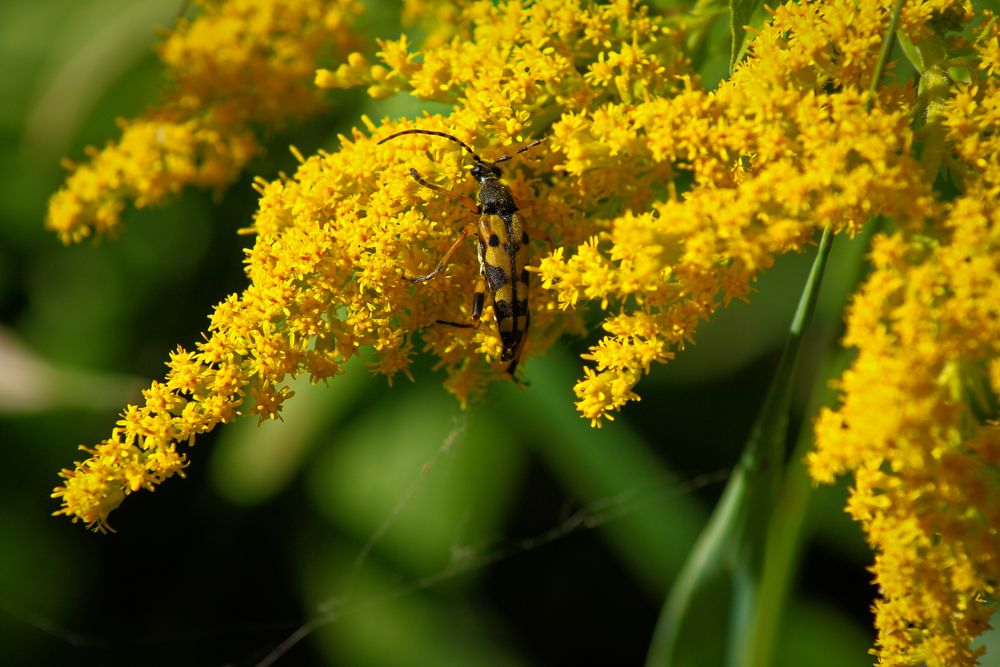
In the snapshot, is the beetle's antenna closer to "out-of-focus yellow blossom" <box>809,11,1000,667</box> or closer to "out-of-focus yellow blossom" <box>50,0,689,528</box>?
"out-of-focus yellow blossom" <box>50,0,689,528</box>

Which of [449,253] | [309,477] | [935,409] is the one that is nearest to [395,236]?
[449,253]

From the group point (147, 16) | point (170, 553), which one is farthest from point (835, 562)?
point (147, 16)

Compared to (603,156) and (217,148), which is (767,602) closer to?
(603,156)

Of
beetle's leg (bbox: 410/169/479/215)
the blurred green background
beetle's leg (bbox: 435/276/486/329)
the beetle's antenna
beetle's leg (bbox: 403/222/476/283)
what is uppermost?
the beetle's antenna

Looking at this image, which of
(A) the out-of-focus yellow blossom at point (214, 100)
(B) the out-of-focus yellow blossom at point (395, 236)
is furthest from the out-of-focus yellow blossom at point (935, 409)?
(A) the out-of-focus yellow blossom at point (214, 100)

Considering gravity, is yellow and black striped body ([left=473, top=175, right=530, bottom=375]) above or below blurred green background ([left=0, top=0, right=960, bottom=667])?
above

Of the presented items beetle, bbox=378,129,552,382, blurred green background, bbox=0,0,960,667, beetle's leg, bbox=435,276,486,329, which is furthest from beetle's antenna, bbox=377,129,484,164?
blurred green background, bbox=0,0,960,667

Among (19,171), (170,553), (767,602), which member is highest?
(19,171)
